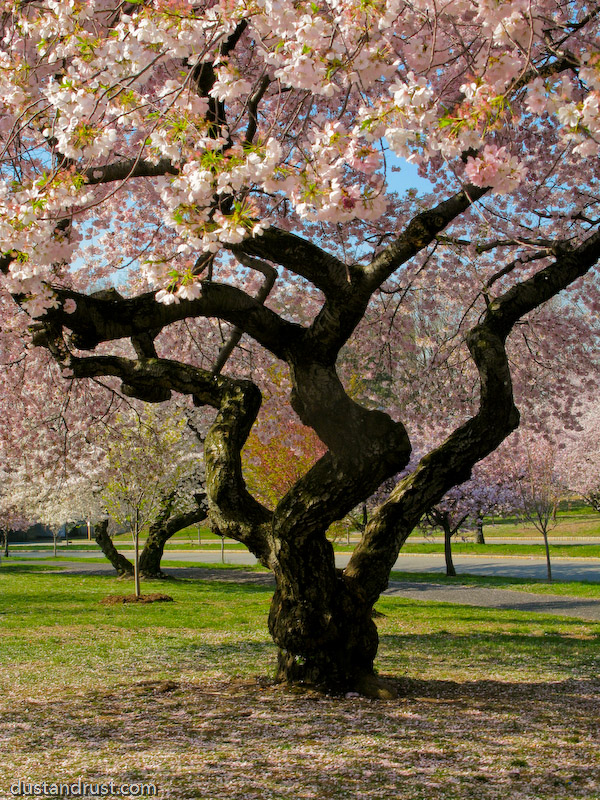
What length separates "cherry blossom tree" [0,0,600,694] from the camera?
3.91 meters

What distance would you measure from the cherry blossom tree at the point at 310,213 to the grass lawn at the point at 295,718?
1020mm

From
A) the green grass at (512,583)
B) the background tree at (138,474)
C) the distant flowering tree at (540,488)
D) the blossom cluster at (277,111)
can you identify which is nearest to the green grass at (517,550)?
the distant flowering tree at (540,488)

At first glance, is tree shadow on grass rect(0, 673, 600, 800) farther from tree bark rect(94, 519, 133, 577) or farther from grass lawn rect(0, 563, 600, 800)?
tree bark rect(94, 519, 133, 577)

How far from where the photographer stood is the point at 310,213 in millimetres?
4109

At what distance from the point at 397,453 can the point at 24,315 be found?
5.40m

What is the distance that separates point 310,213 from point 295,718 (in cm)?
397

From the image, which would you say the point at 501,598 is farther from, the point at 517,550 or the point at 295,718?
the point at 517,550

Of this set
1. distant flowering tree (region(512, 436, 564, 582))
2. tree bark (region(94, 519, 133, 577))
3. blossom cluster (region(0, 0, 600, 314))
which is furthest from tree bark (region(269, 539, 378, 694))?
tree bark (region(94, 519, 133, 577))

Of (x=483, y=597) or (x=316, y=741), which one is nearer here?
(x=316, y=741)

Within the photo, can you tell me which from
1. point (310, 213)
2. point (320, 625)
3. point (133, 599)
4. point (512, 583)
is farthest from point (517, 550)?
point (310, 213)

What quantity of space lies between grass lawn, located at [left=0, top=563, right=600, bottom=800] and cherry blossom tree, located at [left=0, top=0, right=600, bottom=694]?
102cm

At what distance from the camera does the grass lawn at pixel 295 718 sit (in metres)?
4.18

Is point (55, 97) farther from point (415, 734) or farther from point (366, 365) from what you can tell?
point (366, 365)

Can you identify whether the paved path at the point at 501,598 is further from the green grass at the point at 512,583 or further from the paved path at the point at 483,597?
the green grass at the point at 512,583
